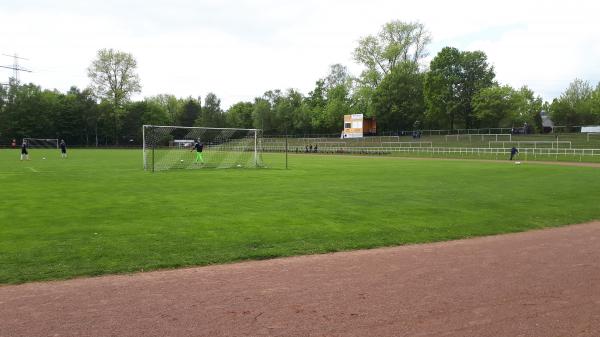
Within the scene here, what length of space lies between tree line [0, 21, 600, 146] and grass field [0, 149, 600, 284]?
183 feet

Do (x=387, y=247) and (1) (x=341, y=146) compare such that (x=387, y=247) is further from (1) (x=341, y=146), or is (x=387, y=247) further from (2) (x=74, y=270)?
(1) (x=341, y=146)

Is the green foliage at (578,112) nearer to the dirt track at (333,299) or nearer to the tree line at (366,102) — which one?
the tree line at (366,102)

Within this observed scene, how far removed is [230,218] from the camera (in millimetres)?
10320

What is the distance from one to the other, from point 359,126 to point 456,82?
1739 centimetres

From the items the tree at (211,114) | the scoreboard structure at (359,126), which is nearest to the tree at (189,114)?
the tree at (211,114)

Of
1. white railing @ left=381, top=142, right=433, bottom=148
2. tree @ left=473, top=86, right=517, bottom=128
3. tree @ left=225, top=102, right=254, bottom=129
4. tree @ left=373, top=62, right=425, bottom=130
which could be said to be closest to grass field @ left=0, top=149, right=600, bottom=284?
white railing @ left=381, top=142, right=433, bottom=148

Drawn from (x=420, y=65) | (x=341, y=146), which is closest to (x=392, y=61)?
(x=420, y=65)

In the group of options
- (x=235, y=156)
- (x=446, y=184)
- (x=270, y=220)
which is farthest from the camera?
(x=235, y=156)

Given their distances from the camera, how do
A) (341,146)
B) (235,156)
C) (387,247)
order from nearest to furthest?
(387,247)
(235,156)
(341,146)

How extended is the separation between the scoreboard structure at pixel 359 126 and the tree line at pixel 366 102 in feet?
8.68

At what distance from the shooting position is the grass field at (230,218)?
23.6 feet

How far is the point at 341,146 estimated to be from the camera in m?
69.3

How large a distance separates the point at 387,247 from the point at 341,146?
6150cm

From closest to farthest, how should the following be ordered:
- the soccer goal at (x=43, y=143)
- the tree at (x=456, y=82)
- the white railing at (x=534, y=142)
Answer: the white railing at (x=534, y=142), the tree at (x=456, y=82), the soccer goal at (x=43, y=143)
